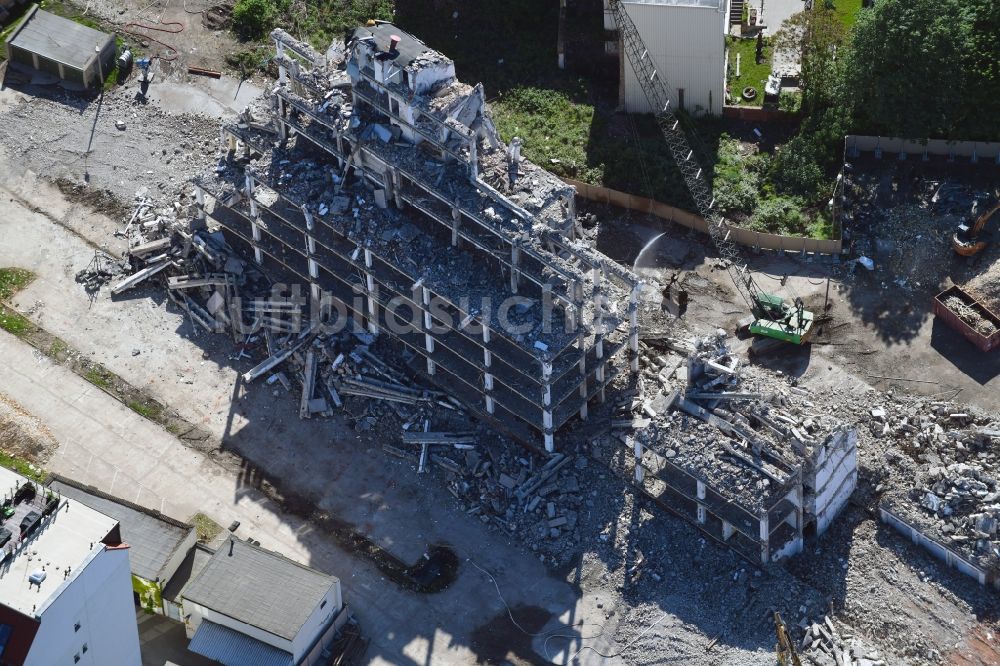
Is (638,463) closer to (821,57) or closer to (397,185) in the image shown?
(397,185)

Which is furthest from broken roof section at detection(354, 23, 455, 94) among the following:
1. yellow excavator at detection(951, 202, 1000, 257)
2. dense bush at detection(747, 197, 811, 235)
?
yellow excavator at detection(951, 202, 1000, 257)

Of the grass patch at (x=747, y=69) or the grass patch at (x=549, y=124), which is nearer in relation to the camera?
the grass patch at (x=549, y=124)

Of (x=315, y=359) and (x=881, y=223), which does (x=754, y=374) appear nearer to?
(x=881, y=223)

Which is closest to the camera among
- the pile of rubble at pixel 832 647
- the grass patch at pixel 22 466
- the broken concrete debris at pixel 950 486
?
the pile of rubble at pixel 832 647

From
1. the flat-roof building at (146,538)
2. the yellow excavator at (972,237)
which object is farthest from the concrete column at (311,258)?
the yellow excavator at (972,237)

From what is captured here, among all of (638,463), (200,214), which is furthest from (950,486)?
(200,214)

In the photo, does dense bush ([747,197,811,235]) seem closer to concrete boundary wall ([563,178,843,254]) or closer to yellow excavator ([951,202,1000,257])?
concrete boundary wall ([563,178,843,254])

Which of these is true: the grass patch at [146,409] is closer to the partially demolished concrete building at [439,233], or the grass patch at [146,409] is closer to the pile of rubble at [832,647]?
the partially demolished concrete building at [439,233]
